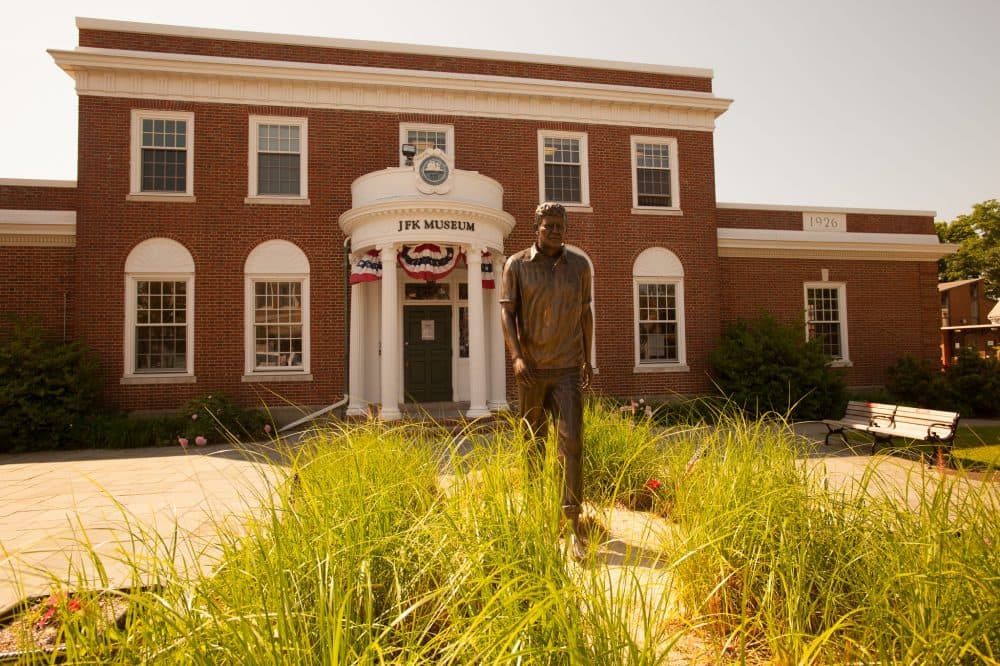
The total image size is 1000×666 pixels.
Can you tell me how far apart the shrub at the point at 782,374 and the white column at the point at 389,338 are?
8.45 meters

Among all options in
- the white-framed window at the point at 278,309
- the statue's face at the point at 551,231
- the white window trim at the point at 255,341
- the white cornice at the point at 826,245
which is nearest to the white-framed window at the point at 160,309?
the white window trim at the point at 255,341

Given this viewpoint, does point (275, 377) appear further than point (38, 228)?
Yes

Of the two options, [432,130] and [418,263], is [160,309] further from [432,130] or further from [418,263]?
[432,130]

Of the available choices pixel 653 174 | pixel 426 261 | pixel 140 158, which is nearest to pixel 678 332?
pixel 653 174

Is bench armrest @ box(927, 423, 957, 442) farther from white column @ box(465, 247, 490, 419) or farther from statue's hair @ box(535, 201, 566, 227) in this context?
white column @ box(465, 247, 490, 419)

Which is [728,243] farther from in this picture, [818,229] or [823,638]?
[823,638]

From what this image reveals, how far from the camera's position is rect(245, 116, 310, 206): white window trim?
1327cm

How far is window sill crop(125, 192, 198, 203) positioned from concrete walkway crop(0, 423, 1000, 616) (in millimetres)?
6196

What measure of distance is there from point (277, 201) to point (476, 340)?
6.44 m

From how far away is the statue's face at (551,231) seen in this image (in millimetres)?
4258

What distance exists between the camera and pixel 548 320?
4.38 m

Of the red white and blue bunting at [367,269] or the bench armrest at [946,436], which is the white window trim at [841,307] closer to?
the bench armrest at [946,436]

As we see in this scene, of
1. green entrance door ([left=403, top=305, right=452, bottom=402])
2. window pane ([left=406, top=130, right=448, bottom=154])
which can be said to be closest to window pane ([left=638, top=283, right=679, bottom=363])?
green entrance door ([left=403, top=305, right=452, bottom=402])

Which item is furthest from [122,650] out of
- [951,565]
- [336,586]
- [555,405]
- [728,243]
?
[728,243]
